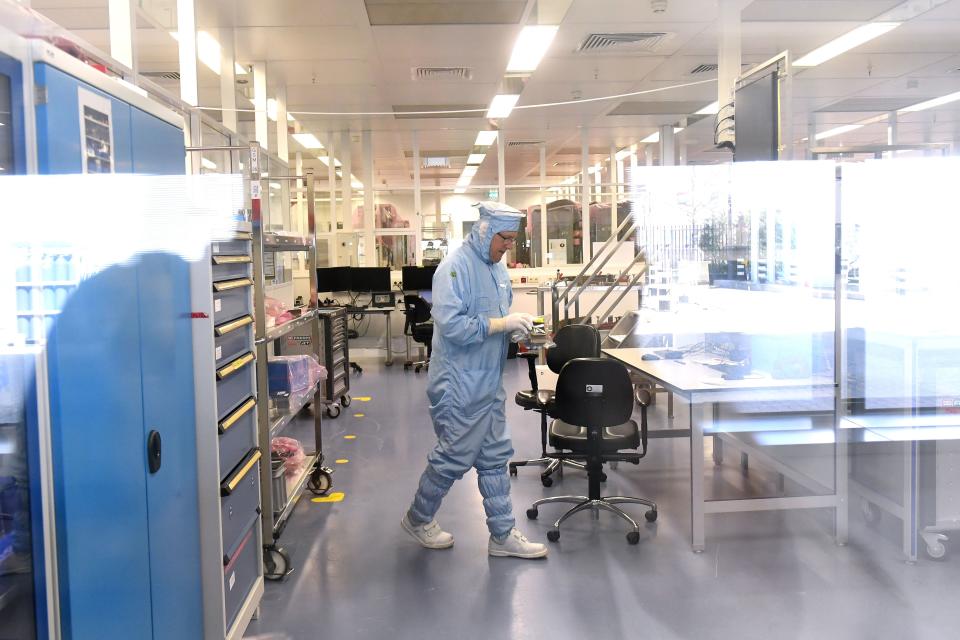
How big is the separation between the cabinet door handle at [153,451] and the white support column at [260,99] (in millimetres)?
4722

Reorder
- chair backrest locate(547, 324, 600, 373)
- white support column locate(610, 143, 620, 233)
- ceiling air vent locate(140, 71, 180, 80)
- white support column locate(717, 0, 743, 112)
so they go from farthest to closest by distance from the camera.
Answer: white support column locate(610, 143, 620, 233) → ceiling air vent locate(140, 71, 180, 80) → white support column locate(717, 0, 743, 112) → chair backrest locate(547, 324, 600, 373)

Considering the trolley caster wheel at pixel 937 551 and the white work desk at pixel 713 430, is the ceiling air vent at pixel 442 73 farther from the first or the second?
the trolley caster wheel at pixel 937 551

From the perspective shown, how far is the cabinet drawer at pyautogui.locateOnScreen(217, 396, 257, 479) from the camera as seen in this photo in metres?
2.04

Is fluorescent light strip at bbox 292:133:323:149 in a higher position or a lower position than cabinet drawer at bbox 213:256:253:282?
higher

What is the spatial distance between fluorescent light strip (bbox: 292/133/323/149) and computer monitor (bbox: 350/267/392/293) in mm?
2388

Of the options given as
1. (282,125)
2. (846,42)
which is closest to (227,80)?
(282,125)

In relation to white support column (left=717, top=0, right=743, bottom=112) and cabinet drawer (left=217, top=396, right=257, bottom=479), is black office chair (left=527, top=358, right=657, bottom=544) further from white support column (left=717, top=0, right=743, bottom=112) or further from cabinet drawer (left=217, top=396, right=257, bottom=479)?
white support column (left=717, top=0, right=743, bottom=112)

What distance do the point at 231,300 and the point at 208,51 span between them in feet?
14.2

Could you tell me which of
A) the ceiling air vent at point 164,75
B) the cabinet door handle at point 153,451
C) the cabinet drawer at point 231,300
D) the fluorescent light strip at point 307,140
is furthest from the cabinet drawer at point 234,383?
the fluorescent light strip at point 307,140

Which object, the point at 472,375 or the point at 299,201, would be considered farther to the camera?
the point at 299,201

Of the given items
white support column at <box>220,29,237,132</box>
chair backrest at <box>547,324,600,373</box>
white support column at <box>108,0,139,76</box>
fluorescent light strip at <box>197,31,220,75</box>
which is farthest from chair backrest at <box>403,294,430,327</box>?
white support column at <box>108,0,139,76</box>

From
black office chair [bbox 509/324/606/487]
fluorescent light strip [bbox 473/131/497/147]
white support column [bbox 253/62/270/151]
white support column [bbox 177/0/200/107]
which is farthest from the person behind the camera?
fluorescent light strip [bbox 473/131/497/147]

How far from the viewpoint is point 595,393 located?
288 cm

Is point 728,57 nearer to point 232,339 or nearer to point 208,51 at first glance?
point 208,51
